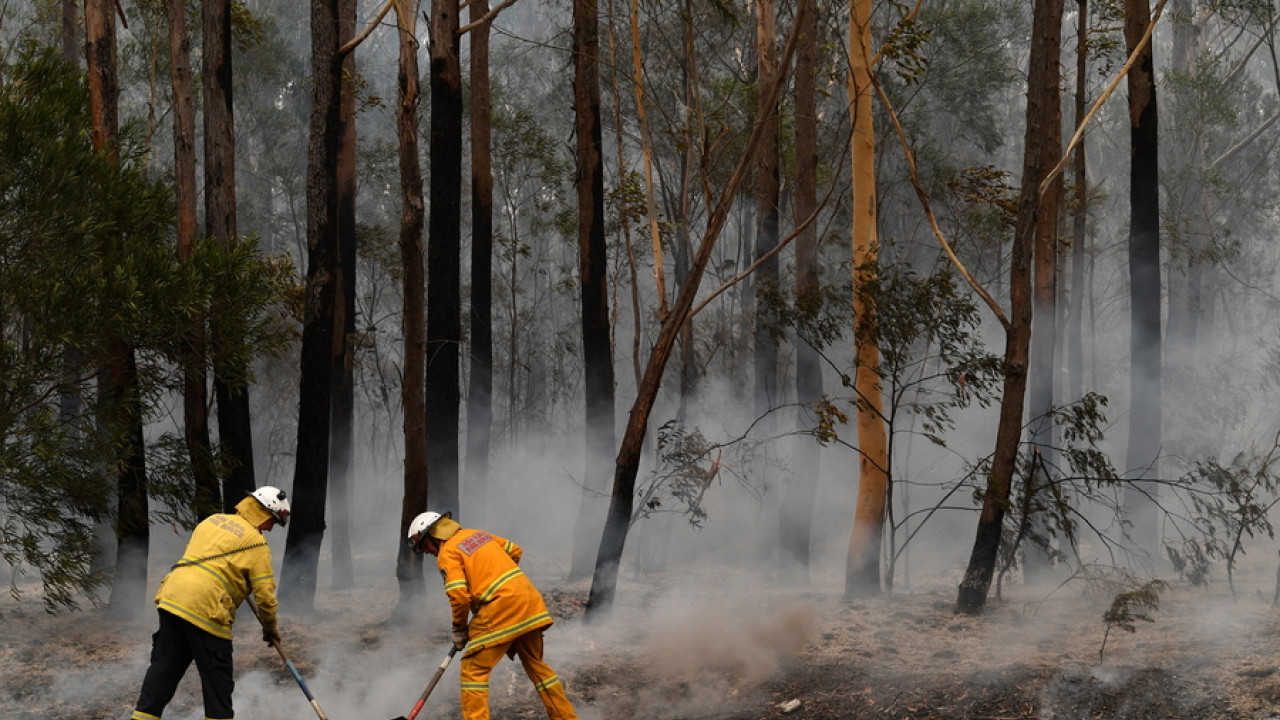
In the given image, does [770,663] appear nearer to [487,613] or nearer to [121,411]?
[487,613]

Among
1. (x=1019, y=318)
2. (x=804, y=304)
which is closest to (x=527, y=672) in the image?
(x=1019, y=318)

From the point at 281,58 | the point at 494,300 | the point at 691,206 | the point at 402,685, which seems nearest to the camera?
the point at 402,685

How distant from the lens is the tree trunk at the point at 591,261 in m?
13.9

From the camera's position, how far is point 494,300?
116 feet

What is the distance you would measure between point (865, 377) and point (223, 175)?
7107 mm

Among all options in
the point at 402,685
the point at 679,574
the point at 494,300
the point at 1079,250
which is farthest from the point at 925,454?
the point at 402,685

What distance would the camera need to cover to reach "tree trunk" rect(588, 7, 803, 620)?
415 inches

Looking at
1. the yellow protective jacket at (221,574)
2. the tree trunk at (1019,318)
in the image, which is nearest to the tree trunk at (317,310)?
the yellow protective jacket at (221,574)

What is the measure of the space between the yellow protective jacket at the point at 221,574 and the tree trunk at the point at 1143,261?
9686mm

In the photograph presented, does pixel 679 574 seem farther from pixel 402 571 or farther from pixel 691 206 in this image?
pixel 691 206

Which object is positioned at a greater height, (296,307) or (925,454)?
(296,307)

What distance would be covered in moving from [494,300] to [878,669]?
26960 mm

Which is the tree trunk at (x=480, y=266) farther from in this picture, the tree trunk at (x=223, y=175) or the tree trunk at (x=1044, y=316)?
the tree trunk at (x=1044, y=316)

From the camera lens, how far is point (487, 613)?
7.41 meters
